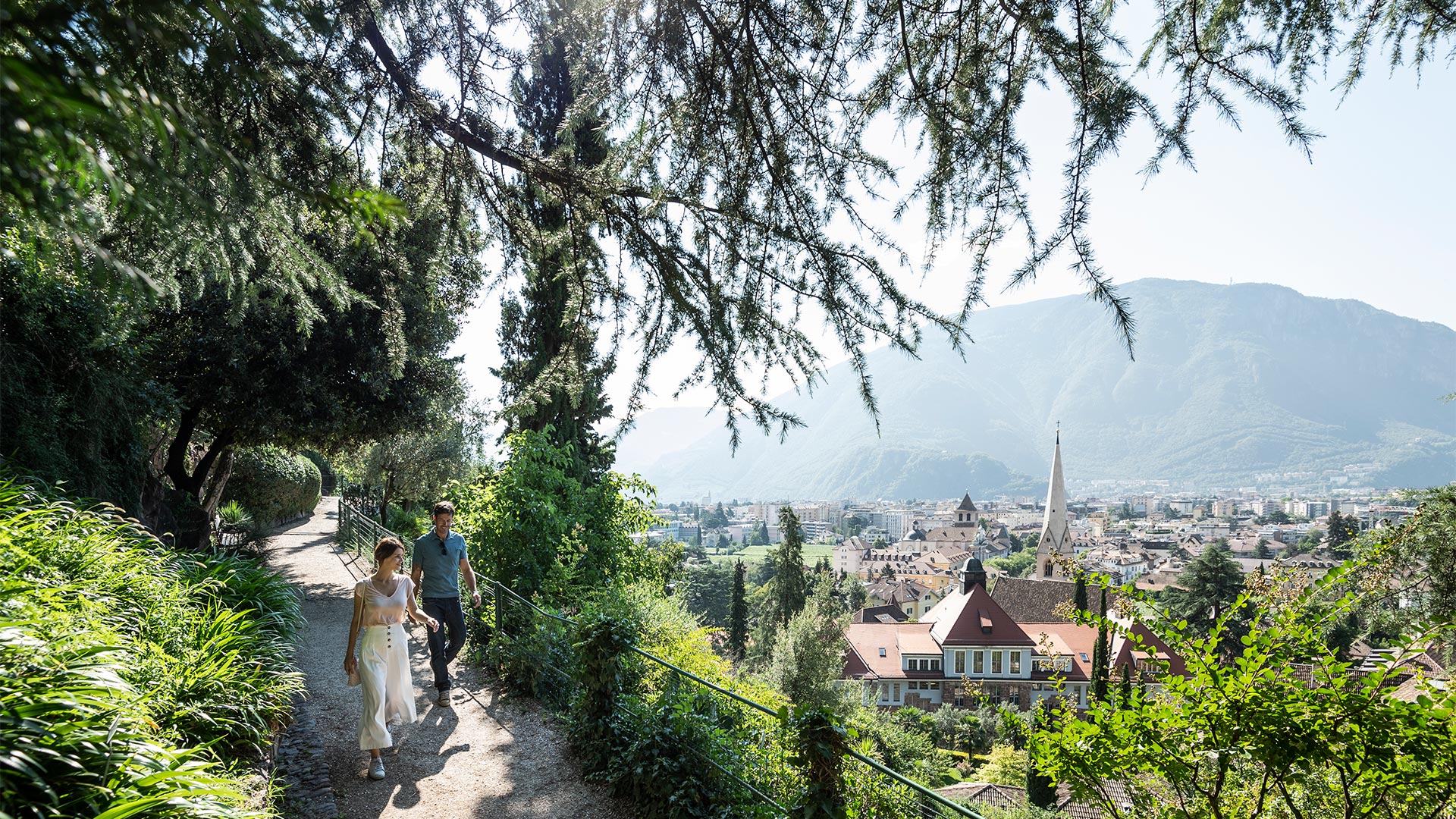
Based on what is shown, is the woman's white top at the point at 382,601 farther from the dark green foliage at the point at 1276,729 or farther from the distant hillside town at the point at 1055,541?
the distant hillside town at the point at 1055,541

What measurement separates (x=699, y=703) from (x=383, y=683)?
2.09m

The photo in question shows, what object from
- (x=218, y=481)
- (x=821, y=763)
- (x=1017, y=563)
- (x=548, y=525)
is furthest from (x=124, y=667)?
(x=1017, y=563)

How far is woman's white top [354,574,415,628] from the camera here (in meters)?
4.83

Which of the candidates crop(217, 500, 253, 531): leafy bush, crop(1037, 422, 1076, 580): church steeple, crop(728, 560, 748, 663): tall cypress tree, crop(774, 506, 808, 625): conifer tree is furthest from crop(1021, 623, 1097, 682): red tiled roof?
crop(217, 500, 253, 531): leafy bush

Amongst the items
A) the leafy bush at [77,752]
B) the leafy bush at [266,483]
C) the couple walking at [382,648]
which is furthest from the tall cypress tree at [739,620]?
the leafy bush at [77,752]

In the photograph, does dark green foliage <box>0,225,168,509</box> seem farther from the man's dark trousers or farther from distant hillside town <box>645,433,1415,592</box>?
distant hillside town <box>645,433,1415,592</box>

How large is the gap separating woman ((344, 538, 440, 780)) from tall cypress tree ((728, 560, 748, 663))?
1465 inches

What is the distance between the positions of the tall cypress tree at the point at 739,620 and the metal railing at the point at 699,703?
35225 millimetres

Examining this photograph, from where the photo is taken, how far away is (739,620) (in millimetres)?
44469

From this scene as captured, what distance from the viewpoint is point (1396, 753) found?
2.62 m

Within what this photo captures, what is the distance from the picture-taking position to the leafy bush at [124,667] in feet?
6.98

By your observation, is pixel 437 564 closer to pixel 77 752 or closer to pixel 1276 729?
pixel 77 752

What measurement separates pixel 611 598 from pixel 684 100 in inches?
180

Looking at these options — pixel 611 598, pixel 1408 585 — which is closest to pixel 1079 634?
pixel 1408 585
